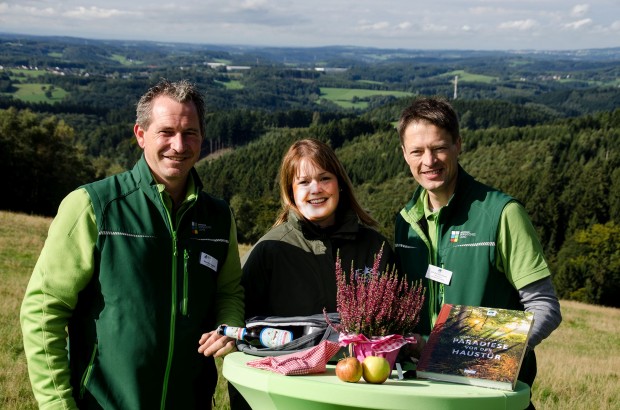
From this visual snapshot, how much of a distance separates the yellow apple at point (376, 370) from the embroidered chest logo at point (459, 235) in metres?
1.12

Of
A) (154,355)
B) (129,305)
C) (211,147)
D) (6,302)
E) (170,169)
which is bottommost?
(211,147)

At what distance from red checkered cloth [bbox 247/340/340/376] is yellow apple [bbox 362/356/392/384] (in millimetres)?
220

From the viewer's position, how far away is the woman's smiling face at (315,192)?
3.89m

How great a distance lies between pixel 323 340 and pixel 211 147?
16526cm

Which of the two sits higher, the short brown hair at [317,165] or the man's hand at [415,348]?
the short brown hair at [317,165]

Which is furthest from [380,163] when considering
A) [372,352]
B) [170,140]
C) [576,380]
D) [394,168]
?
[372,352]

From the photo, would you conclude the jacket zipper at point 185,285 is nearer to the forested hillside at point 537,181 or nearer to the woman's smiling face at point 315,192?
the woman's smiling face at point 315,192

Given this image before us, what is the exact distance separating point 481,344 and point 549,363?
24.2ft

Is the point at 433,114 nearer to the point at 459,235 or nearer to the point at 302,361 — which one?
the point at 459,235

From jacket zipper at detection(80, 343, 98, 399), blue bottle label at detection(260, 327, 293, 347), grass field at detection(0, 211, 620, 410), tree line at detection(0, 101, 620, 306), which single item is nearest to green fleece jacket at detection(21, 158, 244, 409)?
jacket zipper at detection(80, 343, 98, 399)

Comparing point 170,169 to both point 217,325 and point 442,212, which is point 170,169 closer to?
point 217,325

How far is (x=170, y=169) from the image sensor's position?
343cm

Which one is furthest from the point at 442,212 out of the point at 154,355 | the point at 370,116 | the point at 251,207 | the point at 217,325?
the point at 370,116

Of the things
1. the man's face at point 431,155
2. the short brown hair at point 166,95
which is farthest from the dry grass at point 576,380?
the short brown hair at point 166,95
